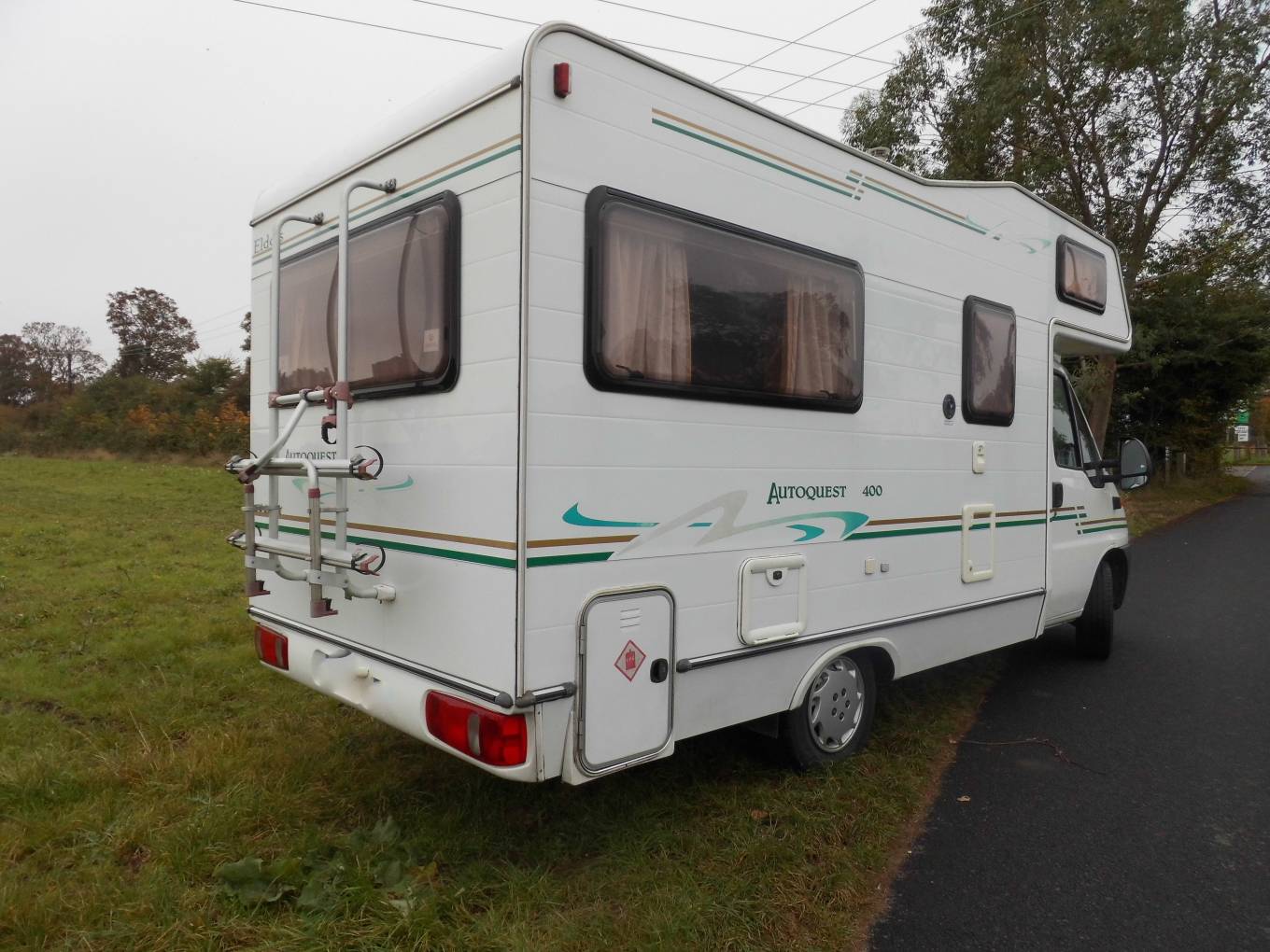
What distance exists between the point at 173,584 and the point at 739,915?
6257 mm

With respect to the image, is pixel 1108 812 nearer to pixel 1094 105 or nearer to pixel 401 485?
pixel 401 485

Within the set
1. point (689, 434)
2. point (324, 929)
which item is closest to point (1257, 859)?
point (689, 434)

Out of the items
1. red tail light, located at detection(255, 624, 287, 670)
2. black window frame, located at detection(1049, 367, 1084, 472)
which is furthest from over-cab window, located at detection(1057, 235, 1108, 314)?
red tail light, located at detection(255, 624, 287, 670)

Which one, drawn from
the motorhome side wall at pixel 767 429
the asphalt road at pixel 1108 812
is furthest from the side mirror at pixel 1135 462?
the asphalt road at pixel 1108 812

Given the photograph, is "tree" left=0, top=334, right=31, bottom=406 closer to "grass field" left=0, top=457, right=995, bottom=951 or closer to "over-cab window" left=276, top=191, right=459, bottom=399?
"grass field" left=0, top=457, right=995, bottom=951

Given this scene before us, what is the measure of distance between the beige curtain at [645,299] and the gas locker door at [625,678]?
776 mm

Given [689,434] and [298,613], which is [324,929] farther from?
[689,434]

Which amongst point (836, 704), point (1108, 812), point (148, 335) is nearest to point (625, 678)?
point (836, 704)

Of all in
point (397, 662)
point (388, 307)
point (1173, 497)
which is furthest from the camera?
point (1173, 497)

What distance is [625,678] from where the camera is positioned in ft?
9.18

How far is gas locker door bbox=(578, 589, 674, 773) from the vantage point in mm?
2709

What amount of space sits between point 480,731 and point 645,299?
1.49 meters

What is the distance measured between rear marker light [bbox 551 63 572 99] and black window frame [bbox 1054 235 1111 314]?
3.50 m

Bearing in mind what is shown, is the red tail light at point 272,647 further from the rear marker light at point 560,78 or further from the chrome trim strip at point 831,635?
the rear marker light at point 560,78
